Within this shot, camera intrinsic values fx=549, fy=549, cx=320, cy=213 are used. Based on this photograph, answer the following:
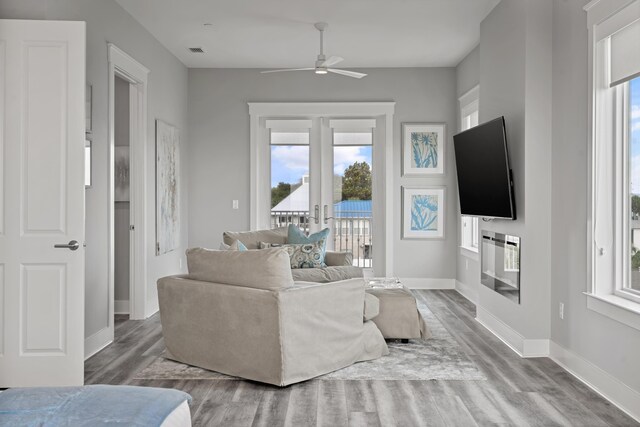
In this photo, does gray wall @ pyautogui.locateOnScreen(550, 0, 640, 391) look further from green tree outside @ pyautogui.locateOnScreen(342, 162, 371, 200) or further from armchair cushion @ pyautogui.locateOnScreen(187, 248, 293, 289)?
green tree outside @ pyautogui.locateOnScreen(342, 162, 371, 200)

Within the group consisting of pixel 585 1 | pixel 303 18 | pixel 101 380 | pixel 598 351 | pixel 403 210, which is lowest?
pixel 101 380

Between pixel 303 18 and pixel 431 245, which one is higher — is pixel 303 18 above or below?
above

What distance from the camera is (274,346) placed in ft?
11.0

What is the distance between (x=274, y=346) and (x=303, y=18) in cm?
337

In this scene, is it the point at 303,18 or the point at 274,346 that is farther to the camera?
the point at 303,18

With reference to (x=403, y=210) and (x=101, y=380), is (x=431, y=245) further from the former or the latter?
(x=101, y=380)

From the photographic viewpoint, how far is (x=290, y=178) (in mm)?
7516

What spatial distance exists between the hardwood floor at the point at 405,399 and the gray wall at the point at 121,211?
1.91 meters

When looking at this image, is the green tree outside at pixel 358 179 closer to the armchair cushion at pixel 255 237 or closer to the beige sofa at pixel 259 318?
the armchair cushion at pixel 255 237

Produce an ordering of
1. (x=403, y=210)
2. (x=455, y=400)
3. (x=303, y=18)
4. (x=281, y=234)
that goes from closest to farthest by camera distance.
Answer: (x=455, y=400)
(x=303, y=18)
(x=281, y=234)
(x=403, y=210)

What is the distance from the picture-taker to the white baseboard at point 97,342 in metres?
4.20

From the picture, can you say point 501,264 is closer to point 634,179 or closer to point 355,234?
point 634,179

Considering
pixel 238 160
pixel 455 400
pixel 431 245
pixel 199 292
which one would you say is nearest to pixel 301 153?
pixel 238 160

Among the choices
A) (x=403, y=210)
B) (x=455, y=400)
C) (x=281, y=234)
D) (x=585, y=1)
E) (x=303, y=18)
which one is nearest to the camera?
(x=455, y=400)
